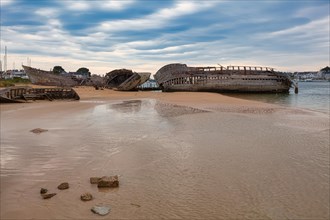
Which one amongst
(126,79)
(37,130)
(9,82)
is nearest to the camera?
(37,130)

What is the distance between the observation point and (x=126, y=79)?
4688 cm

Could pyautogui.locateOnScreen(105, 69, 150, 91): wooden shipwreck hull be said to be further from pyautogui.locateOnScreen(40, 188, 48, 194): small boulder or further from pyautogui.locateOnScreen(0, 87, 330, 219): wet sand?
pyautogui.locateOnScreen(40, 188, 48, 194): small boulder

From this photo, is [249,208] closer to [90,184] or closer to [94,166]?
[90,184]

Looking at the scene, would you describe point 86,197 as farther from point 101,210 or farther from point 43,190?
point 43,190

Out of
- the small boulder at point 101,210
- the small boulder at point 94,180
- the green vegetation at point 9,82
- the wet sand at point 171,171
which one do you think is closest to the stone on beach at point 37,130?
the wet sand at point 171,171

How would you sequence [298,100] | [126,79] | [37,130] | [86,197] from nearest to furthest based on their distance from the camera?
1. [86,197]
2. [37,130]
3. [298,100]
4. [126,79]

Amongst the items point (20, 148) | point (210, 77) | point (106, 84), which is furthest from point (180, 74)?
point (20, 148)

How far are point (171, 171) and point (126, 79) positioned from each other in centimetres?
4082

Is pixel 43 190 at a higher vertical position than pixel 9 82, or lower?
lower

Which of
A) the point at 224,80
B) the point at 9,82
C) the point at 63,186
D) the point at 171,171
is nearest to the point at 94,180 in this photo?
the point at 63,186

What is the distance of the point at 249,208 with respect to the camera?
4977 millimetres

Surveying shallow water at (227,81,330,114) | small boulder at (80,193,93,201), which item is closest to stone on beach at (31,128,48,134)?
small boulder at (80,193,93,201)

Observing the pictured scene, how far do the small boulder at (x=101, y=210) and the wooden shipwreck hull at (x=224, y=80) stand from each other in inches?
A: 1473

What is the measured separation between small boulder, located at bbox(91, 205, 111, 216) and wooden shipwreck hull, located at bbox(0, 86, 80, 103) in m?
20.6
